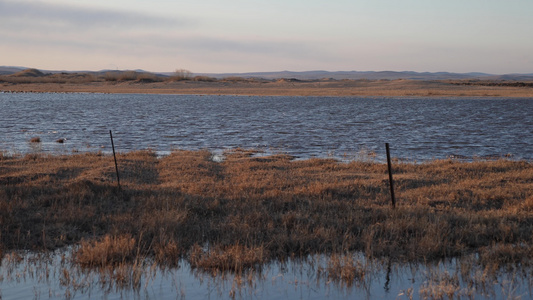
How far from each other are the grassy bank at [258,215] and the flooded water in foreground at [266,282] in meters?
0.35

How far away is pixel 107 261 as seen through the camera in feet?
27.1

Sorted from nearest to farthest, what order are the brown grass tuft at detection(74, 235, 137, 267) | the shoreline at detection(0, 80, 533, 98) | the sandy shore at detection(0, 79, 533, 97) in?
1. the brown grass tuft at detection(74, 235, 137, 267)
2. the shoreline at detection(0, 80, 533, 98)
3. the sandy shore at detection(0, 79, 533, 97)

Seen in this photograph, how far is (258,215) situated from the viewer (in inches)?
409

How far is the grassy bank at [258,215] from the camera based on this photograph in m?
8.78

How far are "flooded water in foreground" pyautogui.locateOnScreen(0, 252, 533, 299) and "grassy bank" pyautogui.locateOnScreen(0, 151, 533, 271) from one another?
0.35m

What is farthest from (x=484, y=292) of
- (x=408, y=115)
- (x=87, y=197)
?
(x=408, y=115)

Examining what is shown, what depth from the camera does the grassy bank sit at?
28.8 feet

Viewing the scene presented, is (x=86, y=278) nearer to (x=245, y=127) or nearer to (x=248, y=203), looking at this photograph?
(x=248, y=203)

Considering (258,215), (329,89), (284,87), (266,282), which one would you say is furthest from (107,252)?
(284,87)

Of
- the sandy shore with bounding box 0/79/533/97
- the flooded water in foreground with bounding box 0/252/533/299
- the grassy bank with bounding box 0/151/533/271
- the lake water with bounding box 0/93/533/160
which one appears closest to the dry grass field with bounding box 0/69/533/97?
the sandy shore with bounding box 0/79/533/97

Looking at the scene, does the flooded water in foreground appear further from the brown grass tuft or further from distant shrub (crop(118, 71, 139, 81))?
distant shrub (crop(118, 71, 139, 81))

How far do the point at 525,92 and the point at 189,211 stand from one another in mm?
80913

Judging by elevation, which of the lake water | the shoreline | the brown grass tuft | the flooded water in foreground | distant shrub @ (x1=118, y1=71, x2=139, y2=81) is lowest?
the lake water

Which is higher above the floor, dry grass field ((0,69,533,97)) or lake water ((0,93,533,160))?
dry grass field ((0,69,533,97))
